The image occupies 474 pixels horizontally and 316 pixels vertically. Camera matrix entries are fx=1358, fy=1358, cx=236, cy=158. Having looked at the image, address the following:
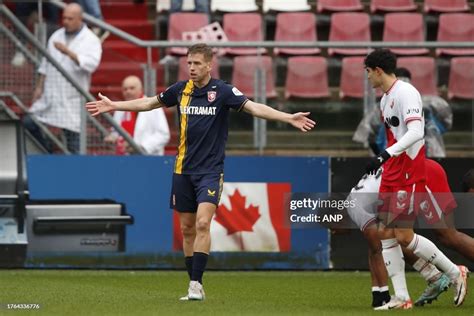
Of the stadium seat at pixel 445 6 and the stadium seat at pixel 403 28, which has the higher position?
the stadium seat at pixel 445 6

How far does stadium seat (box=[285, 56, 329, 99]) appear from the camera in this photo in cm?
1587

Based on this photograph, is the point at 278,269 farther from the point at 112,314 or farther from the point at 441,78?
the point at 112,314

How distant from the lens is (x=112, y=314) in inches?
383

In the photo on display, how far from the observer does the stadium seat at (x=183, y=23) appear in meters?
18.8

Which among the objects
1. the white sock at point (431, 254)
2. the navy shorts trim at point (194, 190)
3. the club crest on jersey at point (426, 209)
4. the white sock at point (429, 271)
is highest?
the navy shorts trim at point (194, 190)

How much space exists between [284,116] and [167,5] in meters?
9.38

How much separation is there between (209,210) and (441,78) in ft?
18.0

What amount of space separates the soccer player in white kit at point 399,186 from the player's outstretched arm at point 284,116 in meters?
0.60

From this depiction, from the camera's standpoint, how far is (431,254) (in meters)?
10.5

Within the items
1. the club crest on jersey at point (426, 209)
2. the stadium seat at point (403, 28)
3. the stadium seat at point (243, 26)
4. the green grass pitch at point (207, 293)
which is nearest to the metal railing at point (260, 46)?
the green grass pitch at point (207, 293)

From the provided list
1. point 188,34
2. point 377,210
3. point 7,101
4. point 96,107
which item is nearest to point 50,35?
point 7,101

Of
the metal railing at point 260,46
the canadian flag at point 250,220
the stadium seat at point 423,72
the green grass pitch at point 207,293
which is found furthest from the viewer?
the stadium seat at point 423,72

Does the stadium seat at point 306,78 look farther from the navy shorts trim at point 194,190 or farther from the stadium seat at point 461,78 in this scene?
the navy shorts trim at point 194,190

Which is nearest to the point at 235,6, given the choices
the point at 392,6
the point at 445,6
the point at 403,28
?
the point at 392,6
